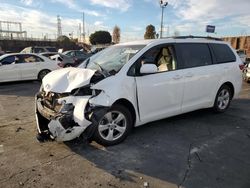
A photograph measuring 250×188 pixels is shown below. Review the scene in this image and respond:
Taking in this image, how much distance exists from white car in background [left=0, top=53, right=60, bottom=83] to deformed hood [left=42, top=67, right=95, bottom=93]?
786cm

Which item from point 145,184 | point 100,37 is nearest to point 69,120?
point 145,184

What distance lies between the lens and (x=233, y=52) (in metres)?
6.94

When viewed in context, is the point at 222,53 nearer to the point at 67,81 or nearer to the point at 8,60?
the point at 67,81

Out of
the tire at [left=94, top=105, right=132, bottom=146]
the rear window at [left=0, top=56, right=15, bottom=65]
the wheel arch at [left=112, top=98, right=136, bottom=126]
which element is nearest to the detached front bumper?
the tire at [left=94, top=105, right=132, bottom=146]

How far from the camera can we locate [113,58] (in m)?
5.38

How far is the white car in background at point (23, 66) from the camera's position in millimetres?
11898

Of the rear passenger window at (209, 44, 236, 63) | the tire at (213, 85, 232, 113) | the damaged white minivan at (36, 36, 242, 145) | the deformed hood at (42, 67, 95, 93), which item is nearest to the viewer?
the damaged white minivan at (36, 36, 242, 145)

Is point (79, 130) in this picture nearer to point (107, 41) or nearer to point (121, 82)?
point (121, 82)

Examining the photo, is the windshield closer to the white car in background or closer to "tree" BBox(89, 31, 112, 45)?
the white car in background

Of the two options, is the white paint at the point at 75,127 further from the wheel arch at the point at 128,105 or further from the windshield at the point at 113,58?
the windshield at the point at 113,58

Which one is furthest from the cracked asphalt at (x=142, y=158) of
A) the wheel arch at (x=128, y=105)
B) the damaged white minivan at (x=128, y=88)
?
the wheel arch at (x=128, y=105)

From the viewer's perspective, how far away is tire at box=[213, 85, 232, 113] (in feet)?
21.7

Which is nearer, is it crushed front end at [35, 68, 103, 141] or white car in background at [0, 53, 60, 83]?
crushed front end at [35, 68, 103, 141]

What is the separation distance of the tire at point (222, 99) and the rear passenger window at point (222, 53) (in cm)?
65
